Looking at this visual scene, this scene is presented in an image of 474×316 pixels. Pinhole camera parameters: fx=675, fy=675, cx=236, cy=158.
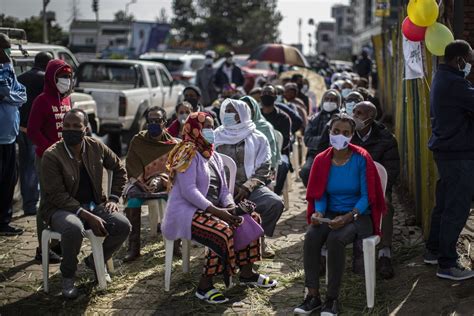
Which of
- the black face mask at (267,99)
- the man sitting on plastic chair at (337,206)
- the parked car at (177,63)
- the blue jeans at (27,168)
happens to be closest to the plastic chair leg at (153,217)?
the blue jeans at (27,168)

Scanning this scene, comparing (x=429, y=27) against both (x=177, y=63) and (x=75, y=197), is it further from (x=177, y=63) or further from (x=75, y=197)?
(x=177, y=63)

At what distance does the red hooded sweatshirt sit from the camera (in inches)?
261

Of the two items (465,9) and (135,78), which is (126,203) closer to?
(465,9)

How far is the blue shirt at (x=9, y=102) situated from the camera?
6.88 meters

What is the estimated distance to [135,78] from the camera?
1360 centimetres

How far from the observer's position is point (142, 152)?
668cm

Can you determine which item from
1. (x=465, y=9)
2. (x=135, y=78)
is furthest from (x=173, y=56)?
(x=465, y=9)

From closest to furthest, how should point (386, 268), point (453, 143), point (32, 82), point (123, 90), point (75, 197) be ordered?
point (453, 143), point (75, 197), point (386, 268), point (32, 82), point (123, 90)

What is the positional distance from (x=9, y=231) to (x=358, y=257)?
399 cm

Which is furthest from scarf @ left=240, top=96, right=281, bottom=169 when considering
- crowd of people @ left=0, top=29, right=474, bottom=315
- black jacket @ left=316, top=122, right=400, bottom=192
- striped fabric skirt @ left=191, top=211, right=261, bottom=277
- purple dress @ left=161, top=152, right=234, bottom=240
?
striped fabric skirt @ left=191, top=211, right=261, bottom=277

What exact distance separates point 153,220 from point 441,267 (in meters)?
3.08

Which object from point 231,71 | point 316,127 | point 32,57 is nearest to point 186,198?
point 316,127

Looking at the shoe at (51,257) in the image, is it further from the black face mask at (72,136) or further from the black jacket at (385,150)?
the black jacket at (385,150)

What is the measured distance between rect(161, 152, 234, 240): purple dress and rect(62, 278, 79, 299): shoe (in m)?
0.83
